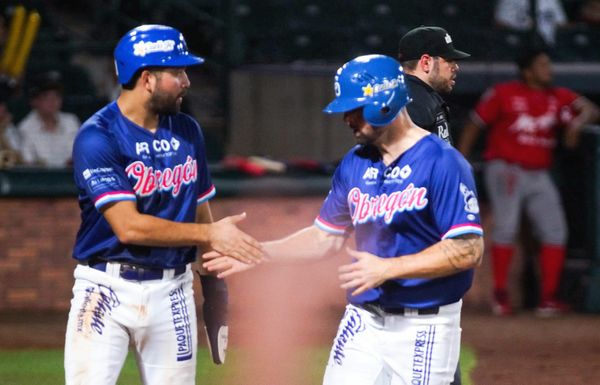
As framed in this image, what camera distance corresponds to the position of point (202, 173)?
223 inches

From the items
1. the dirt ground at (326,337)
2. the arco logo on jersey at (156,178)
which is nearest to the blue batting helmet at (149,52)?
the arco logo on jersey at (156,178)

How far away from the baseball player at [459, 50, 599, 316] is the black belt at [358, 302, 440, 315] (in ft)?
17.7

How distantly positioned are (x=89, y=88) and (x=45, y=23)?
45.0 inches

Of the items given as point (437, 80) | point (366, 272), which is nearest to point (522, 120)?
point (437, 80)

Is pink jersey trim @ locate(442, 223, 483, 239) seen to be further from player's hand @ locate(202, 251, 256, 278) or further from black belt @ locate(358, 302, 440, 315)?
player's hand @ locate(202, 251, 256, 278)

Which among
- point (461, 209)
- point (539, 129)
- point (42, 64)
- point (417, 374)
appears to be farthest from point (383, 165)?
point (42, 64)

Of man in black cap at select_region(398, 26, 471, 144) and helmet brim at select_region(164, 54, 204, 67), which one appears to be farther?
man in black cap at select_region(398, 26, 471, 144)

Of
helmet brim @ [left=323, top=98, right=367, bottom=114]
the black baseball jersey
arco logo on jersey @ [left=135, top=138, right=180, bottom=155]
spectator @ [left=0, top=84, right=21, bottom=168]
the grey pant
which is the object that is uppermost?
helmet brim @ [left=323, top=98, right=367, bottom=114]

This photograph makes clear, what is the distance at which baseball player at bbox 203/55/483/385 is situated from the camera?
481 centimetres

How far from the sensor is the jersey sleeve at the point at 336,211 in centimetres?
524

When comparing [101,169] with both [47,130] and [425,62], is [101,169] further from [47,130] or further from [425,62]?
[47,130]

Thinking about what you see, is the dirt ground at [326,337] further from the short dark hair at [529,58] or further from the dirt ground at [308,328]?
the short dark hair at [529,58]

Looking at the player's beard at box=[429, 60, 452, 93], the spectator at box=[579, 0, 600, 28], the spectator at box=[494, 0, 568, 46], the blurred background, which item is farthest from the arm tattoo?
the spectator at box=[579, 0, 600, 28]

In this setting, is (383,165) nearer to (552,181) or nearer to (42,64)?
(552,181)
